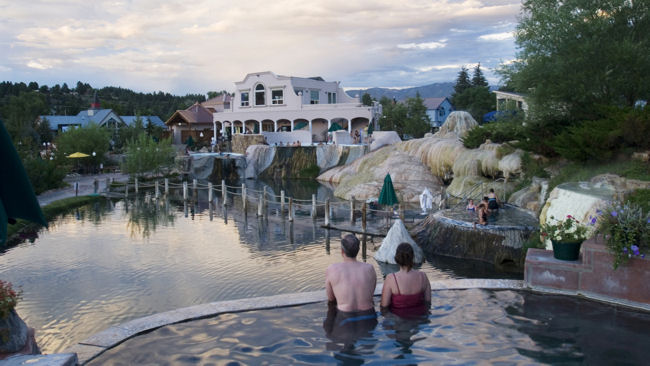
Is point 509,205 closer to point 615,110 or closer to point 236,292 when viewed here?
point 615,110

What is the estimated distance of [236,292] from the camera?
485 inches

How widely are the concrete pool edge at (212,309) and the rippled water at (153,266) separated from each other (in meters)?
2.81

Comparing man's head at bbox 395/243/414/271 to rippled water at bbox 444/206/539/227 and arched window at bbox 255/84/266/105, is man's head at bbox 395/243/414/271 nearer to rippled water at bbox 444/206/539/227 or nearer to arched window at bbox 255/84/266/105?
rippled water at bbox 444/206/539/227

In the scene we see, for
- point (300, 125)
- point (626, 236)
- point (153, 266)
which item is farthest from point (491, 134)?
point (300, 125)

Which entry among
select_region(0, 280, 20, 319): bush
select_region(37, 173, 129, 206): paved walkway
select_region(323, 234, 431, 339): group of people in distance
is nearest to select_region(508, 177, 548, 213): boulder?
select_region(323, 234, 431, 339): group of people in distance

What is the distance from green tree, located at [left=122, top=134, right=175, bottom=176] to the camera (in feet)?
118

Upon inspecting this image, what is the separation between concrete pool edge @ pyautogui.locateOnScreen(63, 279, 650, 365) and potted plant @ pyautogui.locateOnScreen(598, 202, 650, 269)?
0.70 metres

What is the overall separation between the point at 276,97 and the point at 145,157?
20530 millimetres

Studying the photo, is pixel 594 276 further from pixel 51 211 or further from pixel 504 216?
pixel 51 211

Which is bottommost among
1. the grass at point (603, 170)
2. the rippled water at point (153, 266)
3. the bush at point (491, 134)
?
the rippled water at point (153, 266)

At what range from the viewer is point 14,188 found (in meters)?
5.97

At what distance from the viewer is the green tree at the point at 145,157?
1412 inches

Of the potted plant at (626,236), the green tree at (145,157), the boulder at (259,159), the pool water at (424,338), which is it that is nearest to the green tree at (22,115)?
the green tree at (145,157)

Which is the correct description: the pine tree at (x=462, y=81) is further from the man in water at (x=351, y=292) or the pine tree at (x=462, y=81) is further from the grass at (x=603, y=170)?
the man in water at (x=351, y=292)
